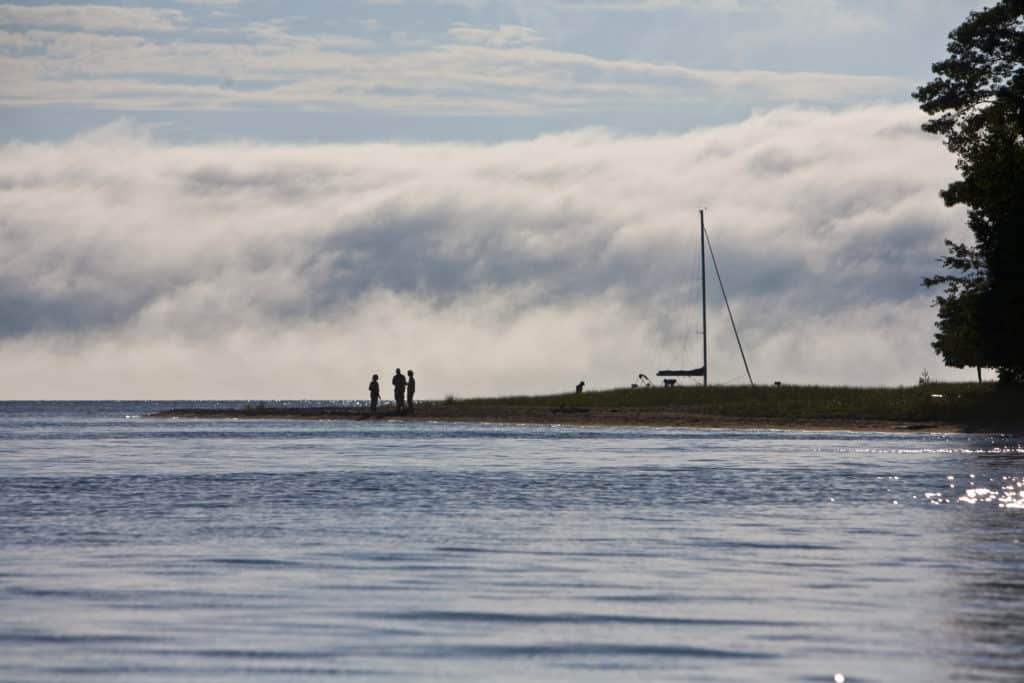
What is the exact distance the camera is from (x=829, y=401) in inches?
2933

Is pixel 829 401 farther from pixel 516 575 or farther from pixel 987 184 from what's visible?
pixel 516 575

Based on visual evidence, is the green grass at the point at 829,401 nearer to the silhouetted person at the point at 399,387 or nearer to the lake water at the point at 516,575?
the silhouetted person at the point at 399,387

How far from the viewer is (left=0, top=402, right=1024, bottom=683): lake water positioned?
39.7 ft

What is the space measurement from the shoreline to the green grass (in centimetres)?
60

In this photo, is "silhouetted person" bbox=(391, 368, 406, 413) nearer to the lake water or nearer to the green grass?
the green grass

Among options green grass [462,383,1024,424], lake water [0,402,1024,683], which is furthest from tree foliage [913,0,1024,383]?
lake water [0,402,1024,683]

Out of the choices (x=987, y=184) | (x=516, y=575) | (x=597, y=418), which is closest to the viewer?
(x=516, y=575)

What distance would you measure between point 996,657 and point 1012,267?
160ft

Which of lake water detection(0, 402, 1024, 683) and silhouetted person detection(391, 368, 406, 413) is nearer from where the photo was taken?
lake water detection(0, 402, 1024, 683)

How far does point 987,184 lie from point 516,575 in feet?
155

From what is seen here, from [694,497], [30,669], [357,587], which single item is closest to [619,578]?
[357,587]

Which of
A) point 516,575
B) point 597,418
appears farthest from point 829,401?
point 516,575

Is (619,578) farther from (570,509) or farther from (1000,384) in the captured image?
(1000,384)

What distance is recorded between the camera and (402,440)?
6097 cm
